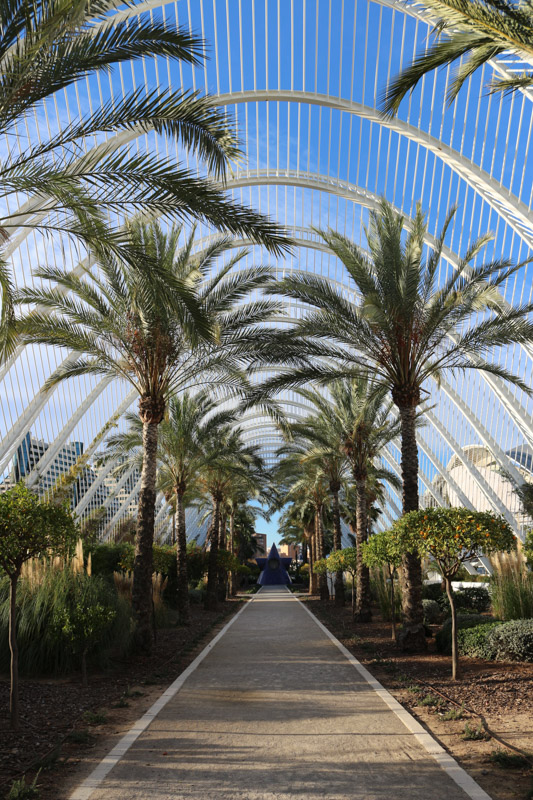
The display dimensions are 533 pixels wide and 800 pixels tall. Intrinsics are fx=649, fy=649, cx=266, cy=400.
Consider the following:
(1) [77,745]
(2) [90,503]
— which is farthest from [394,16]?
(2) [90,503]

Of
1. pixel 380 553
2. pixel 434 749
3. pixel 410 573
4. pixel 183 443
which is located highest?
pixel 183 443

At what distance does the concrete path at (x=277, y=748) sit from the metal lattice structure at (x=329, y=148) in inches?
336

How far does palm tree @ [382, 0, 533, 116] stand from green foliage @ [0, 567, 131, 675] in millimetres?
7806

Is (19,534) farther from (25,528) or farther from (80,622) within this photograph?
(80,622)

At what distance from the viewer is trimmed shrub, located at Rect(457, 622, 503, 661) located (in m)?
10.4

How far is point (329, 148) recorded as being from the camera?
22.2 meters

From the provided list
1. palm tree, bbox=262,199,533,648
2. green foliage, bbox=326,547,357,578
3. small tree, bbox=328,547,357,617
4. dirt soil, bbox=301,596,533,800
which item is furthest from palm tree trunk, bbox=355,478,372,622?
dirt soil, bbox=301,596,533,800

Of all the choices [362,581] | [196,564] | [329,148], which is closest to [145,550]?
[362,581]

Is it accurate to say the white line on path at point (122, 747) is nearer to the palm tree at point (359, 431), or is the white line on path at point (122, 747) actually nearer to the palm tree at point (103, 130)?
the palm tree at point (103, 130)

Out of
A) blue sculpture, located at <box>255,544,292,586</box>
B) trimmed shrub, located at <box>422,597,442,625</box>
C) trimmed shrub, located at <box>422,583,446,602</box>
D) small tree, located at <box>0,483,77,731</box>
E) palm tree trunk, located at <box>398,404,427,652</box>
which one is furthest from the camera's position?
blue sculpture, located at <box>255,544,292,586</box>

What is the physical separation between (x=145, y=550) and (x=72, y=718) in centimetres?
587

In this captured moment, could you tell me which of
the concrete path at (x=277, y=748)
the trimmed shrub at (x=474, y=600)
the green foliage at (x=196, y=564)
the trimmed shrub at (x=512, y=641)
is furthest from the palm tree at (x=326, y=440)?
the concrete path at (x=277, y=748)

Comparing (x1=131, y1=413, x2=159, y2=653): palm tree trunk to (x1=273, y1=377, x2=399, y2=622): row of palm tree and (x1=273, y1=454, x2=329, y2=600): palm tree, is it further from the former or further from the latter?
(x1=273, y1=454, x2=329, y2=600): palm tree

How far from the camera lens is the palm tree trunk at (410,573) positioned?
12.4 m
